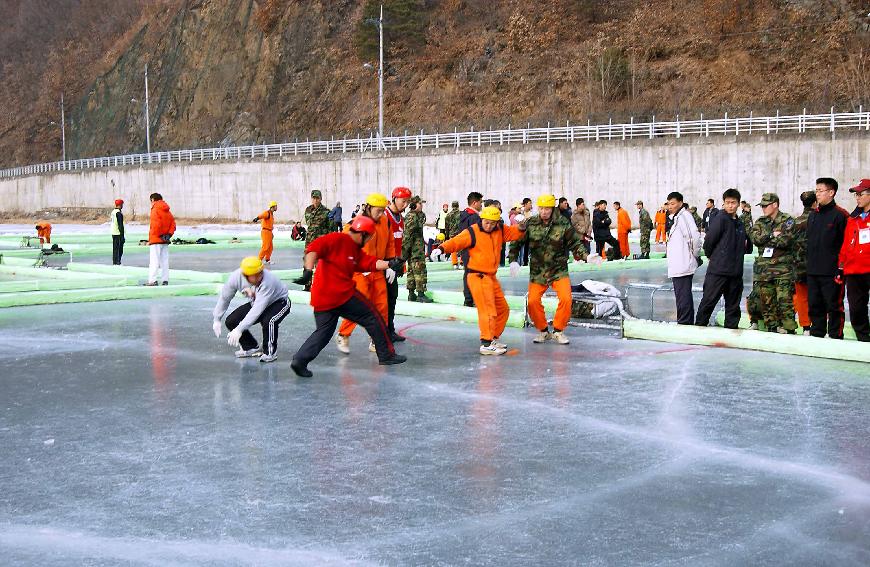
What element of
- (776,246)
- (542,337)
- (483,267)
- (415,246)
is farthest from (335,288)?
(415,246)

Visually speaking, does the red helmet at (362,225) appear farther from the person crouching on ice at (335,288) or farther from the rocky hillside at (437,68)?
the rocky hillside at (437,68)

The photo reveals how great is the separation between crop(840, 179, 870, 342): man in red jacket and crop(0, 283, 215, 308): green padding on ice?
1020 centimetres

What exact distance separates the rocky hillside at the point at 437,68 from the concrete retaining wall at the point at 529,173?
843cm

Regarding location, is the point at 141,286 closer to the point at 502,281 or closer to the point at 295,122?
the point at 502,281

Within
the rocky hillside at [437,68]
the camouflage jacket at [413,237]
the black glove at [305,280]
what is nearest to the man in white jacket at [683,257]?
the camouflage jacket at [413,237]

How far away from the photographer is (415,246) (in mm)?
14922

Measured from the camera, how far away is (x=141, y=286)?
16.9 metres

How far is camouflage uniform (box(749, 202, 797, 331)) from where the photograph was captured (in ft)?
35.5

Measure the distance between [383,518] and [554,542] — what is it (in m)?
0.92

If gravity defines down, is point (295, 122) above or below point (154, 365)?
above

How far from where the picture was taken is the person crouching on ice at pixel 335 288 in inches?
371

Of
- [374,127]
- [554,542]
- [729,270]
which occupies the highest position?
[374,127]

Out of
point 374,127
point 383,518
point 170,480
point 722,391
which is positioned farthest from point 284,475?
point 374,127

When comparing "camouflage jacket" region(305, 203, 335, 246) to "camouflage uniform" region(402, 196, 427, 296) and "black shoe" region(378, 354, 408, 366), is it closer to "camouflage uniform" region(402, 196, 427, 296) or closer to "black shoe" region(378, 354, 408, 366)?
"camouflage uniform" region(402, 196, 427, 296)
